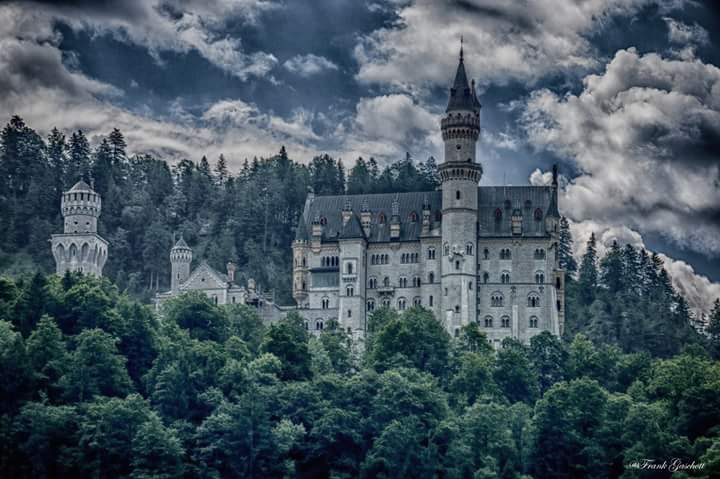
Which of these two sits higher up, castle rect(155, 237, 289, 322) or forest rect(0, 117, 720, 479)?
castle rect(155, 237, 289, 322)

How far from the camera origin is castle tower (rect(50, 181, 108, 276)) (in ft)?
355

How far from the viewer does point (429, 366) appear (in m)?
95.1

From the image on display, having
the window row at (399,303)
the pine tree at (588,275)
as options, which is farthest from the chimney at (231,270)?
the pine tree at (588,275)

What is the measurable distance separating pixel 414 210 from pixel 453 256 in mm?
7224

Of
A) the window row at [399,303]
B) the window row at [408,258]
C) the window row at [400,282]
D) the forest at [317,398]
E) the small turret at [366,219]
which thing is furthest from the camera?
the small turret at [366,219]

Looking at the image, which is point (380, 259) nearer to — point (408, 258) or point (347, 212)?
point (408, 258)

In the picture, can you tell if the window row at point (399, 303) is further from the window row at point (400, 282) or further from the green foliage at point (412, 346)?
the green foliage at point (412, 346)

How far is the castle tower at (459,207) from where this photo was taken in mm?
107812

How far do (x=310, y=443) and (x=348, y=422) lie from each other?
98.9 inches

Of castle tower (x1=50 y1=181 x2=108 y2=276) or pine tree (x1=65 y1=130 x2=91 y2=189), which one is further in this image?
pine tree (x1=65 y1=130 x2=91 y2=189)

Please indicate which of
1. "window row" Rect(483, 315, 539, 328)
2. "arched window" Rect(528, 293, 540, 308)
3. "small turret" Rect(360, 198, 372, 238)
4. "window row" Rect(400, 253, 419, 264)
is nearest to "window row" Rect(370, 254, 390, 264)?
"window row" Rect(400, 253, 419, 264)

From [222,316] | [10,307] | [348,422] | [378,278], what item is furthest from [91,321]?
[378,278]

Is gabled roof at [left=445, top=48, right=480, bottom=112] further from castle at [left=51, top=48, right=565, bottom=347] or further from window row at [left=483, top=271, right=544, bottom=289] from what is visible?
window row at [left=483, top=271, right=544, bottom=289]

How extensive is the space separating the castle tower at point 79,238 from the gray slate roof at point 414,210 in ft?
53.8
